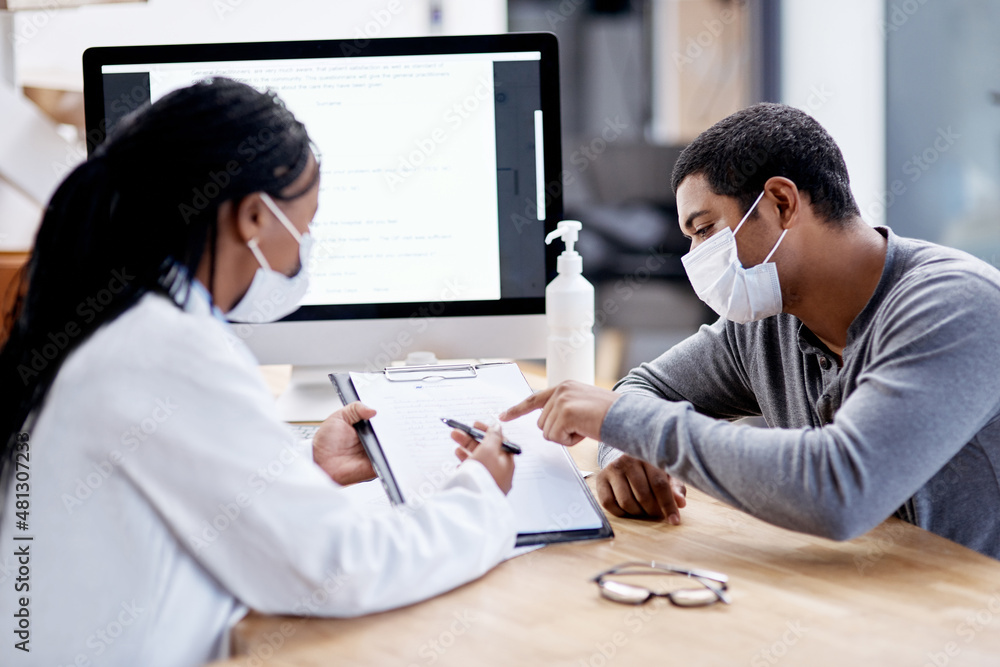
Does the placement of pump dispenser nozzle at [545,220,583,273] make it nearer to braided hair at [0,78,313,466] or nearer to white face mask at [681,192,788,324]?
white face mask at [681,192,788,324]

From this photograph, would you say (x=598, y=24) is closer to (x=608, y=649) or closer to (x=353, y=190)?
(x=353, y=190)

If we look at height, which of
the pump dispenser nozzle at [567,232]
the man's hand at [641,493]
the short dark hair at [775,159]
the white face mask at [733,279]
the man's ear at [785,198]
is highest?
the short dark hair at [775,159]

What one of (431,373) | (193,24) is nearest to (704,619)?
(431,373)

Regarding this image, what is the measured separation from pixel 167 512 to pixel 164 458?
0.04 metres

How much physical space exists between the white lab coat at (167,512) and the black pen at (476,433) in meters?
0.23

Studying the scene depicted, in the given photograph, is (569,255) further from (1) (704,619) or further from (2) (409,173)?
(1) (704,619)

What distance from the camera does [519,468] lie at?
92 cm

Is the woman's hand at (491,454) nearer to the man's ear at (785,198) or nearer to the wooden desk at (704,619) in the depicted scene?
the wooden desk at (704,619)

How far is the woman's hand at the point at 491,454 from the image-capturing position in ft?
2.77

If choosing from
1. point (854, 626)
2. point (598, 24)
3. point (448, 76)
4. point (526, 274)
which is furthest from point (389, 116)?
point (598, 24)

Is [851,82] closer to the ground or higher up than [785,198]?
higher up

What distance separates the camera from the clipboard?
0.85 metres

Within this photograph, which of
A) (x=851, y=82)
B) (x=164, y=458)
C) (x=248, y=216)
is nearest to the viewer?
(x=164, y=458)

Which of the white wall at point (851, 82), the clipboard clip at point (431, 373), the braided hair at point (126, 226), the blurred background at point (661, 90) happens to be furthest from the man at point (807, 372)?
the white wall at point (851, 82)
